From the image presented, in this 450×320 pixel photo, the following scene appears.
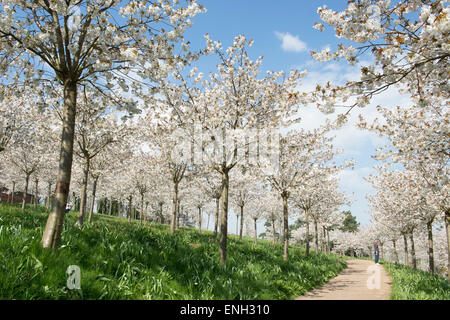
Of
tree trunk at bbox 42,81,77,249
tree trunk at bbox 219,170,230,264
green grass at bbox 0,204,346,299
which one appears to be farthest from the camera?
tree trunk at bbox 219,170,230,264

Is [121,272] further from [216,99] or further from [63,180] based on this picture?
[216,99]

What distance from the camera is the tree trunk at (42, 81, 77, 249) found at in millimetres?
5141

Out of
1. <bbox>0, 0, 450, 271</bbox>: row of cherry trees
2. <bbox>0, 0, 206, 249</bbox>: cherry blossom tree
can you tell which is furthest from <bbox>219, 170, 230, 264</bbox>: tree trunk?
<bbox>0, 0, 206, 249</bbox>: cherry blossom tree

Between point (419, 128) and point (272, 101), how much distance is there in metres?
4.54

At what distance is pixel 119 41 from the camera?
18.9 ft

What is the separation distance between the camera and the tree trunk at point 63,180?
5.14 m

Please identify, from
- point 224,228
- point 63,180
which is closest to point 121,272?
point 63,180

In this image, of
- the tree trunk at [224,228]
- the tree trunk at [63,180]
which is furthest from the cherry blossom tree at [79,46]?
the tree trunk at [224,228]

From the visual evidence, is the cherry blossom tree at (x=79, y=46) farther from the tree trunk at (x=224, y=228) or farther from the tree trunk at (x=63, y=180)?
the tree trunk at (x=224, y=228)

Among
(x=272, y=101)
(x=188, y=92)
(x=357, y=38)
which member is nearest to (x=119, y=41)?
(x=188, y=92)

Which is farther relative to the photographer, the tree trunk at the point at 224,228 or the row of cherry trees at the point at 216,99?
the tree trunk at the point at 224,228

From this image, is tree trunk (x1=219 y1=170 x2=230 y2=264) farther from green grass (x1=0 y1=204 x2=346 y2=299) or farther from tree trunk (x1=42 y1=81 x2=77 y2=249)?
tree trunk (x1=42 y1=81 x2=77 y2=249)
